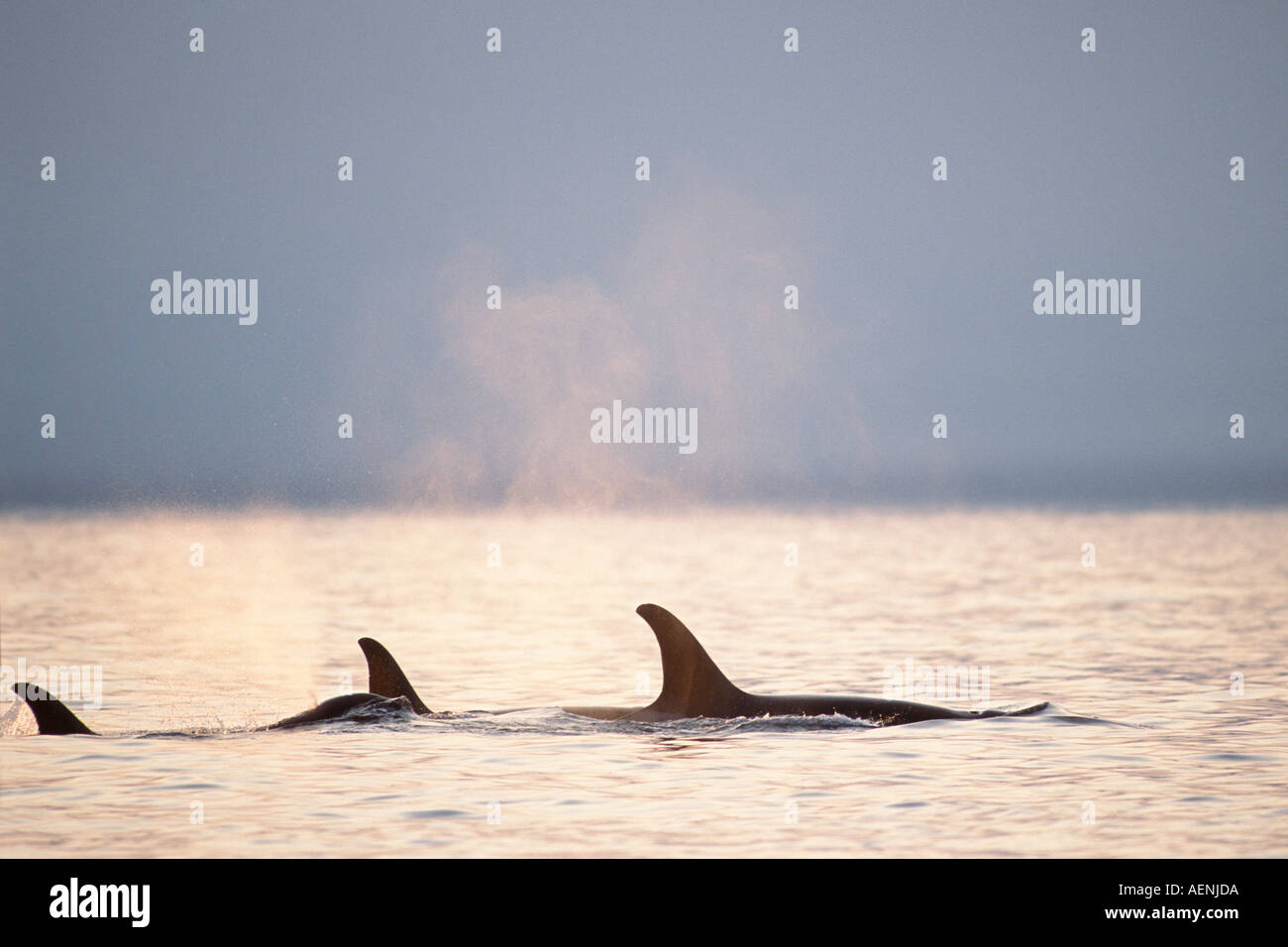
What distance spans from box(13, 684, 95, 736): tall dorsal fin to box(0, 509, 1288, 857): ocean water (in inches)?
16.5

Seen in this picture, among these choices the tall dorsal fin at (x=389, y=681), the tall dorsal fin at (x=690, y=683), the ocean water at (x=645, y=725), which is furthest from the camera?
the tall dorsal fin at (x=389, y=681)

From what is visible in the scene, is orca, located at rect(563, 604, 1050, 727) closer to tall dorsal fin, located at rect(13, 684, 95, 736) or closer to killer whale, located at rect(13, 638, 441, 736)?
killer whale, located at rect(13, 638, 441, 736)

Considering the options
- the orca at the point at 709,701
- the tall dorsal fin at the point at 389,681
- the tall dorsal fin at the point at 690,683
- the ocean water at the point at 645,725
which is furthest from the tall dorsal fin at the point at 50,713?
the tall dorsal fin at the point at 690,683

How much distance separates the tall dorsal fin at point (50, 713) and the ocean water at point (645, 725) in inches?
16.5

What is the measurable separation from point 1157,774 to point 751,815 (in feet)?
14.4

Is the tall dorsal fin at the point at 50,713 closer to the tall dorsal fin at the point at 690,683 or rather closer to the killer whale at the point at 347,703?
the killer whale at the point at 347,703

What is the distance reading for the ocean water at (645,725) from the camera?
1282 centimetres

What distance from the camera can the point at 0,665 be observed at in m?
24.7

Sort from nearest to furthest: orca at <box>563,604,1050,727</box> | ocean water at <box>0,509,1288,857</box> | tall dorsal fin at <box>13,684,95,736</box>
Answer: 1. ocean water at <box>0,509,1288,857</box>
2. tall dorsal fin at <box>13,684,95,736</box>
3. orca at <box>563,604,1050,727</box>

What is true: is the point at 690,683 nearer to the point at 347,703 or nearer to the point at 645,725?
the point at 645,725

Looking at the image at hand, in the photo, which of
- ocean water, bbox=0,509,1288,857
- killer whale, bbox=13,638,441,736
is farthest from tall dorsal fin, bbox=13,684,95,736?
ocean water, bbox=0,509,1288,857

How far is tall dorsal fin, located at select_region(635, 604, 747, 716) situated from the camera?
18.5 meters

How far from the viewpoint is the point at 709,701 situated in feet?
61.1
